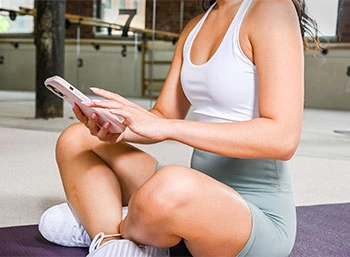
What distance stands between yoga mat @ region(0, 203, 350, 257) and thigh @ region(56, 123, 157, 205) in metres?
0.22

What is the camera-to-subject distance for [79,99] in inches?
43.3

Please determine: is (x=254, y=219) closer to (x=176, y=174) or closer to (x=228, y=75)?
(x=176, y=174)

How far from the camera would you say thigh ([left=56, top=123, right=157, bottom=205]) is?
1.39 metres

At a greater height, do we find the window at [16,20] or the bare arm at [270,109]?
the window at [16,20]

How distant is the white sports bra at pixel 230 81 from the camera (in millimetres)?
1168

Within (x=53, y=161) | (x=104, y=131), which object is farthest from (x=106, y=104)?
(x=53, y=161)

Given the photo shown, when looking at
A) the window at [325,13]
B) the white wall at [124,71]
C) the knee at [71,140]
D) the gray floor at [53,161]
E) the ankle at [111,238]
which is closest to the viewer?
the ankle at [111,238]

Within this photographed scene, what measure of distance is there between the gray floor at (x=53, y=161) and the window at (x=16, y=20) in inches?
53.7

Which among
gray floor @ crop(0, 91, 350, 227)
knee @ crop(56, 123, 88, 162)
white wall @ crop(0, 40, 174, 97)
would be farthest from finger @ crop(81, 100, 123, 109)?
white wall @ crop(0, 40, 174, 97)

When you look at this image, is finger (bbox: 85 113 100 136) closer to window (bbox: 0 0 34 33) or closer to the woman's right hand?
the woman's right hand

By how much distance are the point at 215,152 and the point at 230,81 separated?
185 millimetres

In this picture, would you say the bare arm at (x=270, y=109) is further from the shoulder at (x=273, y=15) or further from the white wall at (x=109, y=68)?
the white wall at (x=109, y=68)

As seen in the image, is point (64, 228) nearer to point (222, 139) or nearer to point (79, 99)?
point (79, 99)

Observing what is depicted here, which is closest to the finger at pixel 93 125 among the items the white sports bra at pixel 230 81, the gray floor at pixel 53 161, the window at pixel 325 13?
the white sports bra at pixel 230 81
